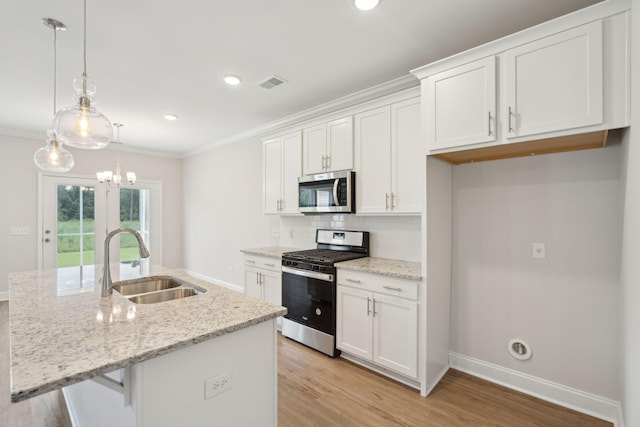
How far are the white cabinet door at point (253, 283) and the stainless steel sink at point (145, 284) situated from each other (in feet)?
5.05

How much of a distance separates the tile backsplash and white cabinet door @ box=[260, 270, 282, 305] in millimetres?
666

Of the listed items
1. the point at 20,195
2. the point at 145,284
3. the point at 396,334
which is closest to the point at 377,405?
the point at 396,334

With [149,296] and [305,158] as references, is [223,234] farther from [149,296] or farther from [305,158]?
[149,296]

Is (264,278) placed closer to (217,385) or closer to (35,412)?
(35,412)

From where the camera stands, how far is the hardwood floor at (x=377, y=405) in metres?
2.02

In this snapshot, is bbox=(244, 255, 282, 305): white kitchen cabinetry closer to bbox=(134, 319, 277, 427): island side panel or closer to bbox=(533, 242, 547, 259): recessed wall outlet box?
bbox=(134, 319, 277, 427): island side panel

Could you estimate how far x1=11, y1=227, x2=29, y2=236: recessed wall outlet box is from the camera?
4648 mm

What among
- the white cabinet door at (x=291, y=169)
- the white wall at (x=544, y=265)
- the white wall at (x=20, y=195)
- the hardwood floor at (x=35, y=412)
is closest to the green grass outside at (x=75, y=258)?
the white wall at (x=20, y=195)

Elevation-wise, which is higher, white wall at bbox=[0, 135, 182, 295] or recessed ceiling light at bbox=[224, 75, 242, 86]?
recessed ceiling light at bbox=[224, 75, 242, 86]

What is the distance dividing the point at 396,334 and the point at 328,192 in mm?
1521

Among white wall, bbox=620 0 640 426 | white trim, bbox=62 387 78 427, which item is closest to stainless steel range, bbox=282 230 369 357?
white trim, bbox=62 387 78 427

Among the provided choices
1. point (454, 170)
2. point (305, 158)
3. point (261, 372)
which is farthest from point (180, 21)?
point (454, 170)

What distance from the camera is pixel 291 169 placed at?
3.64m

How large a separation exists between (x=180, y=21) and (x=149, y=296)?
1850 mm
